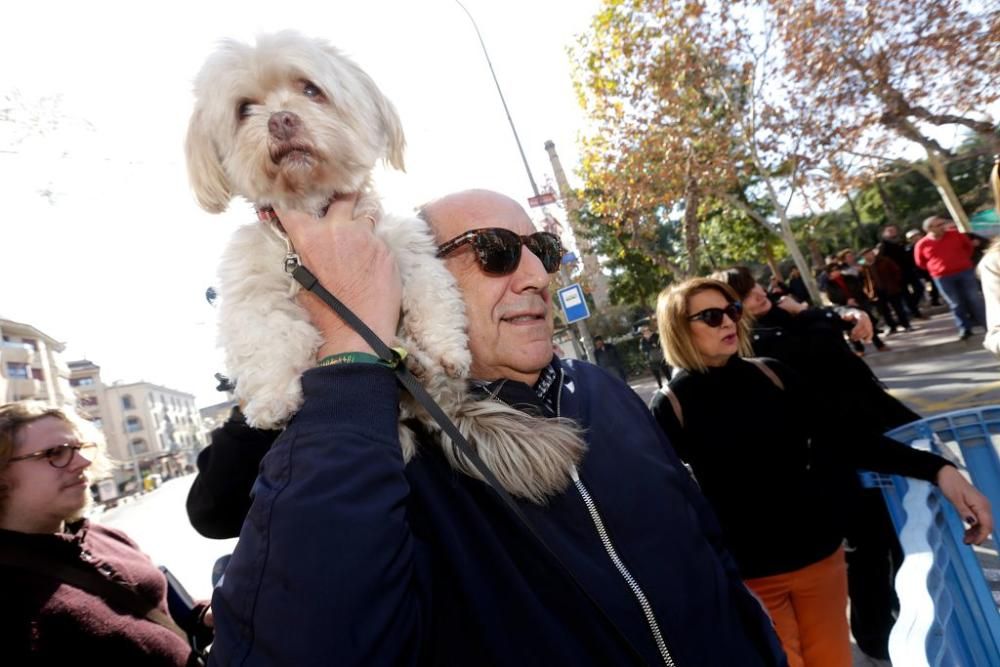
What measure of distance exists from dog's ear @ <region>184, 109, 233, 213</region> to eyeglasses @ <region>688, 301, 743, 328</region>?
86.9 inches

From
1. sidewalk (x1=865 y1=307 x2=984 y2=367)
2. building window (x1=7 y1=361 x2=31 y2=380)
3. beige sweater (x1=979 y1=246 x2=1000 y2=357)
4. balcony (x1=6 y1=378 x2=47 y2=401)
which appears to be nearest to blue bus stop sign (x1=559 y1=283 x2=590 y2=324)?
sidewalk (x1=865 y1=307 x2=984 y2=367)

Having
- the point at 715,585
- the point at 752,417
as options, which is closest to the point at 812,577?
the point at 752,417

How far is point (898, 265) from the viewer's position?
456 inches

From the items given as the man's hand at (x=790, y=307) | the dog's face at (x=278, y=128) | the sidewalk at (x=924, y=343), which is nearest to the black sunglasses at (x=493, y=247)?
the dog's face at (x=278, y=128)

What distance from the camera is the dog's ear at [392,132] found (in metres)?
1.78

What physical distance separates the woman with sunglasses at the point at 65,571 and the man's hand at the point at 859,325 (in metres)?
4.37

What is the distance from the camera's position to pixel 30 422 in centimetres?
214

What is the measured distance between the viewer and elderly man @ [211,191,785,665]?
0.79 meters

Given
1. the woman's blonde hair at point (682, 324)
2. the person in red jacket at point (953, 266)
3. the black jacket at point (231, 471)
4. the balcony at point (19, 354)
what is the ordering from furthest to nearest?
1. the balcony at point (19, 354)
2. the person in red jacket at point (953, 266)
3. the woman's blonde hair at point (682, 324)
4. the black jacket at point (231, 471)

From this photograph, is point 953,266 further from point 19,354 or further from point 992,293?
point 19,354

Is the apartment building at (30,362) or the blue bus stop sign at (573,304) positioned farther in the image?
the apartment building at (30,362)

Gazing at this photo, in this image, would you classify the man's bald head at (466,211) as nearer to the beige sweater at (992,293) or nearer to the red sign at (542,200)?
the beige sweater at (992,293)

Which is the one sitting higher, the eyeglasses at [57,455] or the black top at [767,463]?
the eyeglasses at [57,455]

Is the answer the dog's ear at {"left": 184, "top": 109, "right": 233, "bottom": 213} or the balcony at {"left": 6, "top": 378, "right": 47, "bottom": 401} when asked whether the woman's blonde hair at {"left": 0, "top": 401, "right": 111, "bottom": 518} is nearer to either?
the dog's ear at {"left": 184, "top": 109, "right": 233, "bottom": 213}
